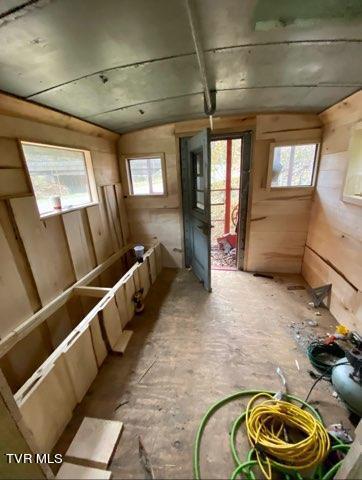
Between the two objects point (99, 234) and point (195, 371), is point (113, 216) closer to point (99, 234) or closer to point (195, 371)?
point (99, 234)

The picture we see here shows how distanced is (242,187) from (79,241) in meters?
2.24

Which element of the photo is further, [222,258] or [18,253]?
[222,258]

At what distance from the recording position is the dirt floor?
1258 millimetres

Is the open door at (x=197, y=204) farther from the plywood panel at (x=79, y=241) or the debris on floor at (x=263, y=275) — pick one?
the plywood panel at (x=79, y=241)

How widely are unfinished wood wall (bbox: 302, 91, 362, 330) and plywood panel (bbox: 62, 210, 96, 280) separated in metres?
2.73

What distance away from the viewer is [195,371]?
5.62ft

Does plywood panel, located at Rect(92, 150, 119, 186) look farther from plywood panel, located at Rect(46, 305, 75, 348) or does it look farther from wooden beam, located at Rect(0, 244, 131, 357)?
plywood panel, located at Rect(46, 305, 75, 348)

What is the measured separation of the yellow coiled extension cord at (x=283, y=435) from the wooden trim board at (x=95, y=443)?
2.72ft

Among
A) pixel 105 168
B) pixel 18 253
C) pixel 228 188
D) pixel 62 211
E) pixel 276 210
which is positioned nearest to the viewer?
pixel 18 253

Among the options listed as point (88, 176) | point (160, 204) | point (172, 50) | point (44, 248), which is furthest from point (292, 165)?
point (44, 248)

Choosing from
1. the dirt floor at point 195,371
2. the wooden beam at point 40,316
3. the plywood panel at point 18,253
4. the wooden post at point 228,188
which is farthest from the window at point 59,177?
the wooden post at point 228,188

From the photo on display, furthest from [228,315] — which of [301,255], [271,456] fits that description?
[301,255]

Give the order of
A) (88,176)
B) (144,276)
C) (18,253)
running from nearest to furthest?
(18,253) < (88,176) < (144,276)

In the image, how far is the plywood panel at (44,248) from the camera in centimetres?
164
